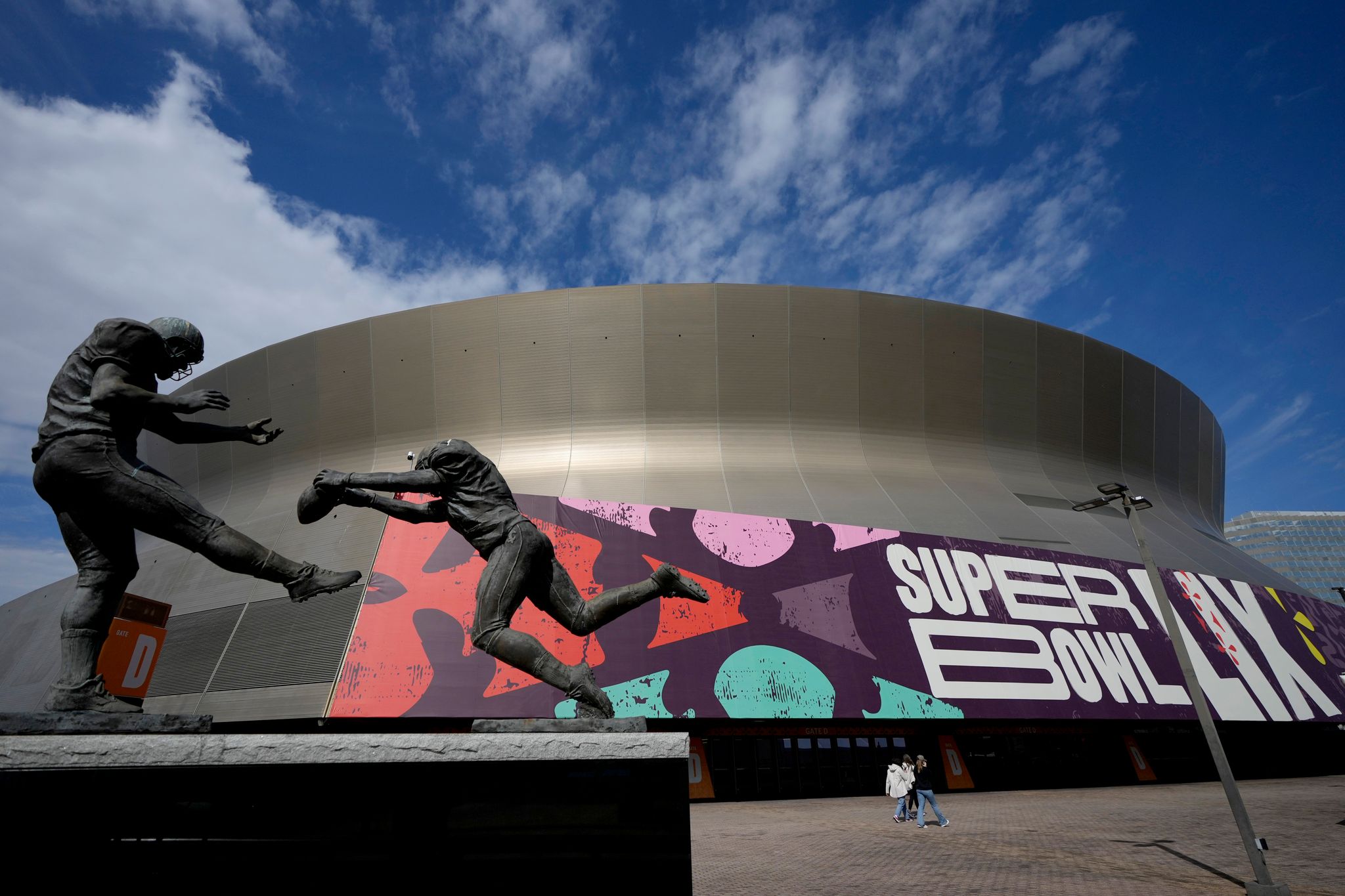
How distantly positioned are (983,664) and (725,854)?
9.81 metres

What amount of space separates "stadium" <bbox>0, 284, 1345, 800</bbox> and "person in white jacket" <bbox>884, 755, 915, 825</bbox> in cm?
201

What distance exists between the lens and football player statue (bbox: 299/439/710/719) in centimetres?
455

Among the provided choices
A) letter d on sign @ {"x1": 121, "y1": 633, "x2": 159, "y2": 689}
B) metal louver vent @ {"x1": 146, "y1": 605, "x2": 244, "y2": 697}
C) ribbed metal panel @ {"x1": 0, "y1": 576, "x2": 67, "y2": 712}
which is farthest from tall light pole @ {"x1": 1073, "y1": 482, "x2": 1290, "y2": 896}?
ribbed metal panel @ {"x1": 0, "y1": 576, "x2": 67, "y2": 712}

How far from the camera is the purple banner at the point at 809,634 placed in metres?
15.1

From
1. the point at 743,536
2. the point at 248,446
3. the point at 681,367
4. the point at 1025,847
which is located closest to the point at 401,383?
the point at 248,446

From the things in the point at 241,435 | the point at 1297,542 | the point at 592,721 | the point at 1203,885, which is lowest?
the point at 1203,885

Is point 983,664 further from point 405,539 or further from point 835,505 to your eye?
point 405,539

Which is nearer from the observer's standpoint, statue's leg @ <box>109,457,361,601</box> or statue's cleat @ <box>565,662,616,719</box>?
statue's leg @ <box>109,457,361,601</box>

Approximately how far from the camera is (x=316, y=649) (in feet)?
51.3

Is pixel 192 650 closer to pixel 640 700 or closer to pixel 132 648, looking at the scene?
pixel 132 648

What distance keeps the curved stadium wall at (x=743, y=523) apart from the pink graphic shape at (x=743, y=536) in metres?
0.11

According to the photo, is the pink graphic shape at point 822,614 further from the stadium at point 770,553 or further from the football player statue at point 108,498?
the football player statue at point 108,498

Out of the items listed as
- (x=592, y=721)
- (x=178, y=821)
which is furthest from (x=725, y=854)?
(x=178, y=821)

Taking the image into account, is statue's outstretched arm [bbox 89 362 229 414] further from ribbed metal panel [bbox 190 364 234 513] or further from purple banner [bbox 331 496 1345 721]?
ribbed metal panel [bbox 190 364 234 513]
